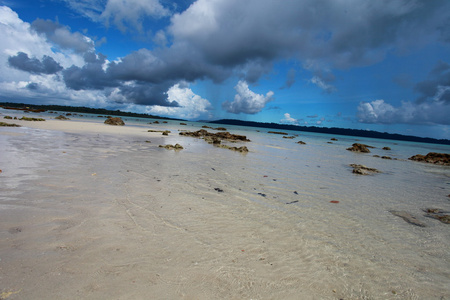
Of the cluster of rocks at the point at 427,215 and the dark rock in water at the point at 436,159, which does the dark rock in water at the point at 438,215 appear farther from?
the dark rock in water at the point at 436,159

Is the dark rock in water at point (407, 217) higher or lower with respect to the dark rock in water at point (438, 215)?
lower

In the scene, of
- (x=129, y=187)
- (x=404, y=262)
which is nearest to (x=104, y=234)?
(x=129, y=187)

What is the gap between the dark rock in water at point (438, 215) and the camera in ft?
20.4

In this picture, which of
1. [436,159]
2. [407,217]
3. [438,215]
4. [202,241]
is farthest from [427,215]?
[436,159]

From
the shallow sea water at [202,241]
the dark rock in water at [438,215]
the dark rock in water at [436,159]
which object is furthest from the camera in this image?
the dark rock in water at [436,159]

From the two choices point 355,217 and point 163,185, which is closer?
point 355,217

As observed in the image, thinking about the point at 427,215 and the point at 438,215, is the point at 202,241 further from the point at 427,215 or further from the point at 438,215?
the point at 438,215

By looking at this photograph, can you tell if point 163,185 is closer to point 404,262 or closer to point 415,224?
point 404,262

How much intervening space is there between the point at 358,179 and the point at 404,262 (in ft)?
26.3

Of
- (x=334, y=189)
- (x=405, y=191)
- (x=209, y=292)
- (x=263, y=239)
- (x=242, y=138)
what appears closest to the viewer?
(x=209, y=292)

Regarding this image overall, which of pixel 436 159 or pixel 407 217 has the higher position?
pixel 436 159

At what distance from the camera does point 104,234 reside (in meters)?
3.87

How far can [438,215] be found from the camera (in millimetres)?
6590

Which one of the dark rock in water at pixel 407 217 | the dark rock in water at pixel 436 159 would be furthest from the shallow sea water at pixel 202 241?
the dark rock in water at pixel 436 159
